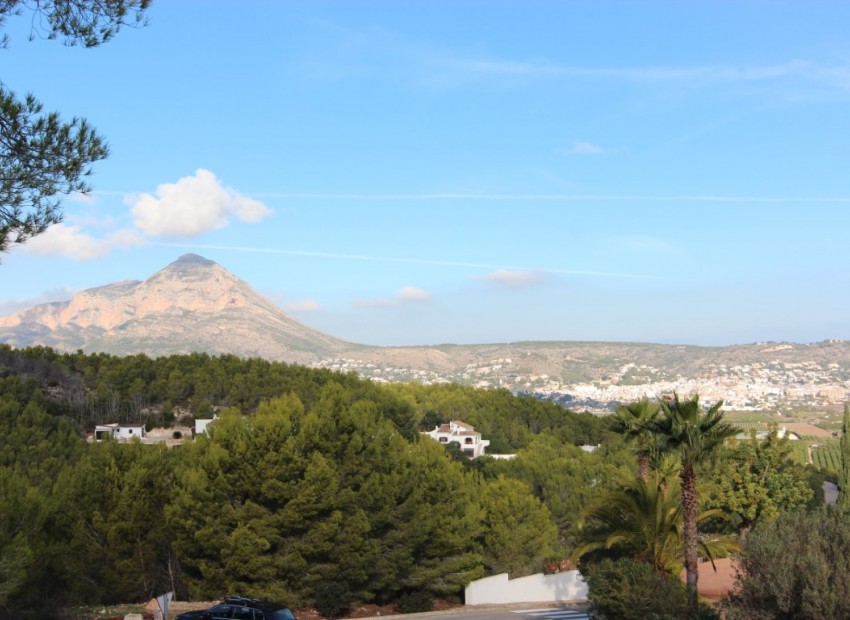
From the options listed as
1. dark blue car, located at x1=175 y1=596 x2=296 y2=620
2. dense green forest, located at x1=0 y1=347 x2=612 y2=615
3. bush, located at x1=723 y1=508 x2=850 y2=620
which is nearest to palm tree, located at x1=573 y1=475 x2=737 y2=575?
bush, located at x1=723 y1=508 x2=850 y2=620

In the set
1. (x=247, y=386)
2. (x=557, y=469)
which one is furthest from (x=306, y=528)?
(x=247, y=386)

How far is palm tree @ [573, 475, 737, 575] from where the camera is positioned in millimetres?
21172

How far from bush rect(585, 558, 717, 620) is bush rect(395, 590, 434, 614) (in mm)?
11556

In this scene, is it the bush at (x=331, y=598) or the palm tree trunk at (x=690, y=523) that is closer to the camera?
the palm tree trunk at (x=690, y=523)

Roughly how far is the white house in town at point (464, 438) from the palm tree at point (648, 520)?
5432cm

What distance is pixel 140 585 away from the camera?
30297mm

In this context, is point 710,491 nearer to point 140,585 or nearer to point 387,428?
point 387,428

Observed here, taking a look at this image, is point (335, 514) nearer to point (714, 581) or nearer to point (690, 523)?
point (714, 581)

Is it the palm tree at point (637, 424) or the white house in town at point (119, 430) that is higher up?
the palm tree at point (637, 424)

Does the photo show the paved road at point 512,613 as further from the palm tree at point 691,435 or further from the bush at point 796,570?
the bush at point 796,570

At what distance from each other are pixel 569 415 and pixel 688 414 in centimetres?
7588

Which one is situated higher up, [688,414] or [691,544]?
[688,414]

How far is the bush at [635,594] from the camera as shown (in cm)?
1697

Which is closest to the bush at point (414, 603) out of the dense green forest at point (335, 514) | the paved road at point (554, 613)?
the dense green forest at point (335, 514)
